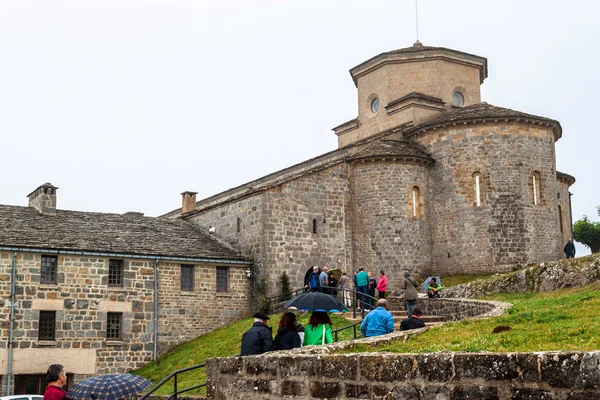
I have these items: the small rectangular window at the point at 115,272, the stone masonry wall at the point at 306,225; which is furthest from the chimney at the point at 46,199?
the stone masonry wall at the point at 306,225

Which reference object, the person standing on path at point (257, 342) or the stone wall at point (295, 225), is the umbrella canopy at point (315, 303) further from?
the stone wall at point (295, 225)

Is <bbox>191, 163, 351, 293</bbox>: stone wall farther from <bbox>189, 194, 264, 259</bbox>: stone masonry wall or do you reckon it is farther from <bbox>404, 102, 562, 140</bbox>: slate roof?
<bbox>404, 102, 562, 140</bbox>: slate roof

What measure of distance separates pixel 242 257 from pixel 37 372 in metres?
9.50

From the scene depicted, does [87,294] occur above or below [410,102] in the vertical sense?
below

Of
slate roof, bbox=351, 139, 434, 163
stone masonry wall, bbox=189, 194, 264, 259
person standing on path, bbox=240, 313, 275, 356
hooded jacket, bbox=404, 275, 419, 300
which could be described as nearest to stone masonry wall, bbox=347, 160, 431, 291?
slate roof, bbox=351, 139, 434, 163

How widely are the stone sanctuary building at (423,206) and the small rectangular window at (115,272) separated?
5.78 metres

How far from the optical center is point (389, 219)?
111 feet

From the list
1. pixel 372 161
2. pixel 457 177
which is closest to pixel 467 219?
pixel 457 177

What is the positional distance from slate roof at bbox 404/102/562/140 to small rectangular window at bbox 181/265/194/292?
1254 cm

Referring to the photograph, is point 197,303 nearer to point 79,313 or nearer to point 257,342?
point 79,313

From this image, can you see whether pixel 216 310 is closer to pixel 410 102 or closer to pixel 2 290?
pixel 2 290

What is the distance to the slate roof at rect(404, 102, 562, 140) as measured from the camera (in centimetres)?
3378

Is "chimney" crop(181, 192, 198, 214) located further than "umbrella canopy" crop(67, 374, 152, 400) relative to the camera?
Yes

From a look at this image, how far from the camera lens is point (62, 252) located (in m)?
28.5
